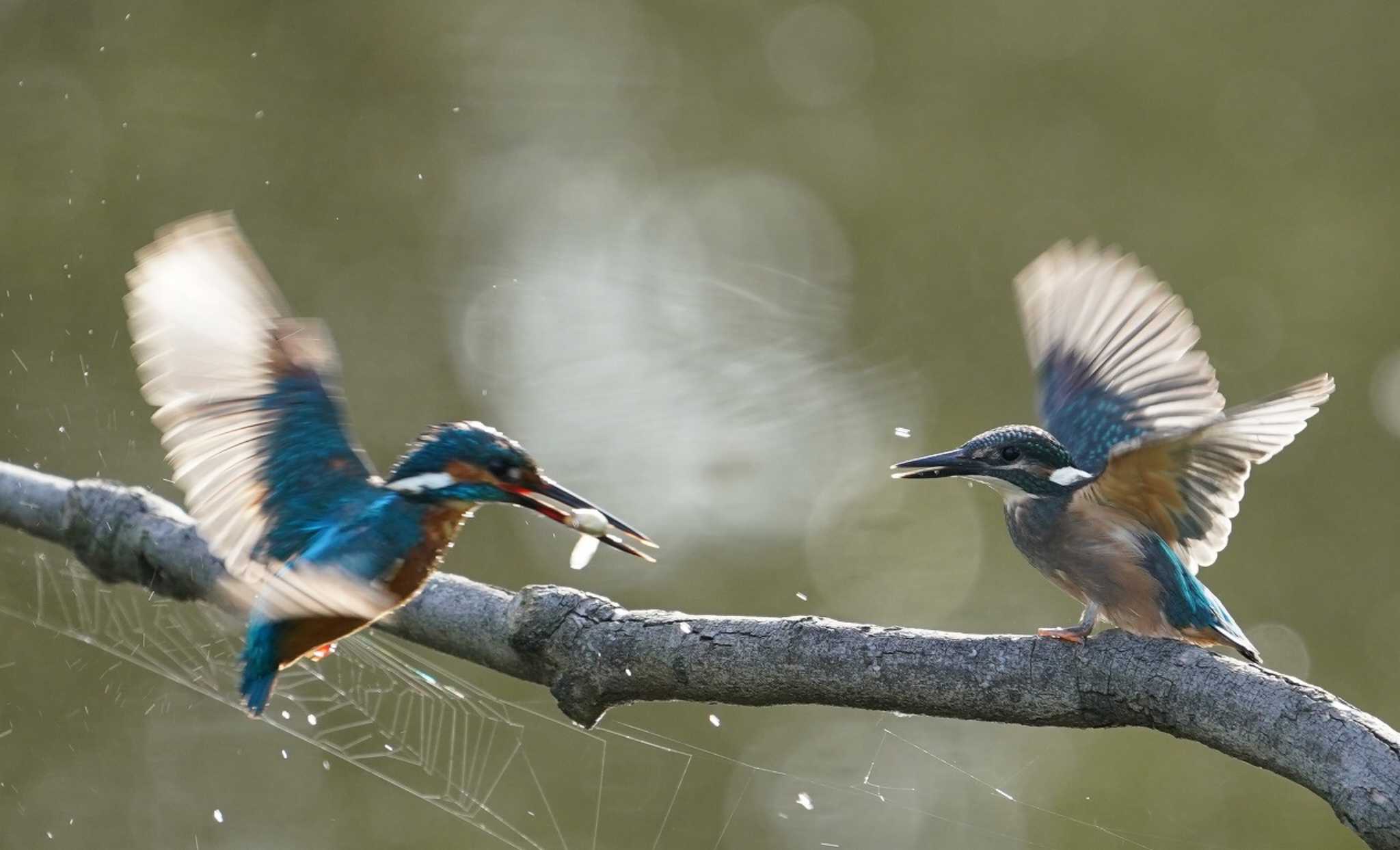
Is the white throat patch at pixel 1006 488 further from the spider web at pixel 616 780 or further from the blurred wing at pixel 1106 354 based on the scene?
the spider web at pixel 616 780

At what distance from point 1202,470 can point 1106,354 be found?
0.41 meters

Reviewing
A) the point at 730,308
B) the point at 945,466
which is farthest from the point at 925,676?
the point at 730,308

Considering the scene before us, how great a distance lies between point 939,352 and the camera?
4578 millimetres

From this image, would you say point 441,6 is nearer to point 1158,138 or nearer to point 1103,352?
point 1158,138

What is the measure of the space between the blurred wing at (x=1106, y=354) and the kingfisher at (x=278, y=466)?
82 cm

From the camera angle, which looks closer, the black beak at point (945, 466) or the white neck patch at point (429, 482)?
the white neck patch at point (429, 482)

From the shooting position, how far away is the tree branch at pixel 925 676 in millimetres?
1192

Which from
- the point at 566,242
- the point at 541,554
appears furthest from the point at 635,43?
the point at 541,554

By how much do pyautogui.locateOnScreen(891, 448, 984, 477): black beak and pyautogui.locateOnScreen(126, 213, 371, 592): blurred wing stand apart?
0.80 m

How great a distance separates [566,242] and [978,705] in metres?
4.21

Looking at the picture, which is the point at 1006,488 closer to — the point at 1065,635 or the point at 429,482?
the point at 1065,635

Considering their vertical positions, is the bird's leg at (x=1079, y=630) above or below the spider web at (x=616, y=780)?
above

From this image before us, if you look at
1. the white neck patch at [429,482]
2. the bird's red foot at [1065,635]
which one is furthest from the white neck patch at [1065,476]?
the white neck patch at [429,482]

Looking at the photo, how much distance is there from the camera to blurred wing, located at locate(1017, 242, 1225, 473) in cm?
212
